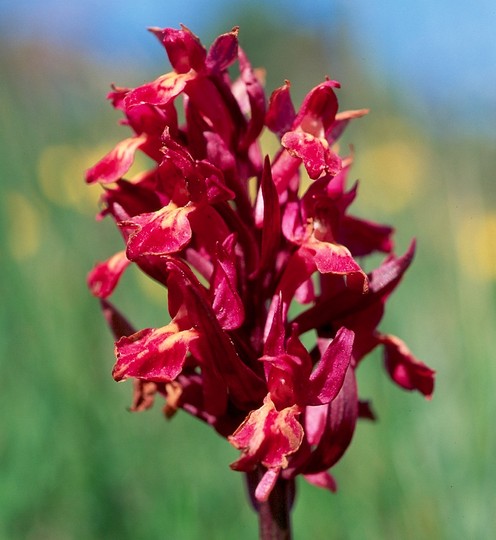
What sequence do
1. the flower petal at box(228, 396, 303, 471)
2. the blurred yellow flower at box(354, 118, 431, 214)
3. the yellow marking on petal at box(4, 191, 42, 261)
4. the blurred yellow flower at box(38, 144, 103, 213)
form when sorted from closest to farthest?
1. the flower petal at box(228, 396, 303, 471)
2. the yellow marking on petal at box(4, 191, 42, 261)
3. the blurred yellow flower at box(38, 144, 103, 213)
4. the blurred yellow flower at box(354, 118, 431, 214)

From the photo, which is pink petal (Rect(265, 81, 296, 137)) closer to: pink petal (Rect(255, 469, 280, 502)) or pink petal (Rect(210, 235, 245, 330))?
pink petal (Rect(210, 235, 245, 330))

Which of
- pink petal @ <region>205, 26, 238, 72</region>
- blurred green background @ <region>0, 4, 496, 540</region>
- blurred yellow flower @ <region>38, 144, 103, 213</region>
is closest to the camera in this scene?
pink petal @ <region>205, 26, 238, 72</region>

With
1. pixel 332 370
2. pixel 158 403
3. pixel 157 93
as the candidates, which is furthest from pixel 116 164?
pixel 158 403

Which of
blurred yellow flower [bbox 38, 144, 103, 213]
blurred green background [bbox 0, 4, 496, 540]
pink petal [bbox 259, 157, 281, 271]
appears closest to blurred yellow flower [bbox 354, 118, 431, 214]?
blurred green background [bbox 0, 4, 496, 540]

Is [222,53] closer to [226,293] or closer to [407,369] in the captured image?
[226,293]

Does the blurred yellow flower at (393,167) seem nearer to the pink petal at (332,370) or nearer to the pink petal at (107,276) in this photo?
the pink petal at (107,276)

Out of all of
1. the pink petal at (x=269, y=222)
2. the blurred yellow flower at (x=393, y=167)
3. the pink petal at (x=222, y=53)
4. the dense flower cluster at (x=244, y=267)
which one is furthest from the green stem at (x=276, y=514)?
the blurred yellow flower at (x=393, y=167)
